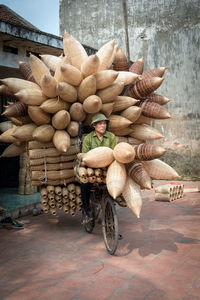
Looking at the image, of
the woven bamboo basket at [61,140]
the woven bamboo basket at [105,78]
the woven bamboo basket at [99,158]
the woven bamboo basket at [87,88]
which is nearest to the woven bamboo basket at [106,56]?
the woven bamboo basket at [105,78]

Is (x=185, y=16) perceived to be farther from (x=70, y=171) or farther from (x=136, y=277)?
(x=136, y=277)

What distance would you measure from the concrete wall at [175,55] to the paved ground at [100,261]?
557cm

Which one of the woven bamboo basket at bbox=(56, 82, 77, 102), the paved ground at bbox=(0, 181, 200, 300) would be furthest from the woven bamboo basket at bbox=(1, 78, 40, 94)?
the paved ground at bbox=(0, 181, 200, 300)

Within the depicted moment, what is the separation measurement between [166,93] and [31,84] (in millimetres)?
7657

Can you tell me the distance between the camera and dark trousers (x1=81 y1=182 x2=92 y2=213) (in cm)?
418

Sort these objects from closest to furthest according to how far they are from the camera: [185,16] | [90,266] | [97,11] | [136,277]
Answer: [136,277]
[90,266]
[185,16]
[97,11]

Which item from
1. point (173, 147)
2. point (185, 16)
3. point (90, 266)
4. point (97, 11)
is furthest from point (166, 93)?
point (90, 266)

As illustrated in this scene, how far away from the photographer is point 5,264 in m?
3.45

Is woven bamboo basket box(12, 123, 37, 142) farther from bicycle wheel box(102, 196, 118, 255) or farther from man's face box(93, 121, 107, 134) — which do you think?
bicycle wheel box(102, 196, 118, 255)

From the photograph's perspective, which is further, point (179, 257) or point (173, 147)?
point (173, 147)

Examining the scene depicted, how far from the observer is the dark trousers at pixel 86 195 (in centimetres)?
418

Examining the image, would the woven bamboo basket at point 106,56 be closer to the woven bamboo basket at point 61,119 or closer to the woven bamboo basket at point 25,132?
the woven bamboo basket at point 61,119

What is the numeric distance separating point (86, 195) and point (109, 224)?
0.56 m

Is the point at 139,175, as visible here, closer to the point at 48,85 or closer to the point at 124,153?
the point at 124,153
